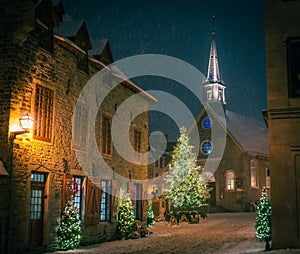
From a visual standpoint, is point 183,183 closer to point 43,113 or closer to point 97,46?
point 97,46

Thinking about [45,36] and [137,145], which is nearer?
[45,36]

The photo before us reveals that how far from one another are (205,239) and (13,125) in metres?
9.83

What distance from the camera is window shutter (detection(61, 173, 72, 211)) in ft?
48.4

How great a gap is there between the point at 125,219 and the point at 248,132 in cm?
3022

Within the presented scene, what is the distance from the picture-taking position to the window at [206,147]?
142 ft

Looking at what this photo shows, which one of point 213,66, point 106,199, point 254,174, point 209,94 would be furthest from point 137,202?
point 213,66

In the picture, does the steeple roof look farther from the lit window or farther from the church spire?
the lit window

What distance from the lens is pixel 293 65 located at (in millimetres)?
13898

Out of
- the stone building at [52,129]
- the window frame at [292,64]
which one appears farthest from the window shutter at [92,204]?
the window frame at [292,64]

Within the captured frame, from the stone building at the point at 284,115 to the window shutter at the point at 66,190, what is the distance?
270 inches

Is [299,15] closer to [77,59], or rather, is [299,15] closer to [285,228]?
[285,228]

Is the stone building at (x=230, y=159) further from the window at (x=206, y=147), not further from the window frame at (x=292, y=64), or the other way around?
the window frame at (x=292, y=64)

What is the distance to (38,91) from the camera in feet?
45.2

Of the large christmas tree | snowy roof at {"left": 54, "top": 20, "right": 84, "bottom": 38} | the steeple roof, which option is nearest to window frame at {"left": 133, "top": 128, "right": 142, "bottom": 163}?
snowy roof at {"left": 54, "top": 20, "right": 84, "bottom": 38}
